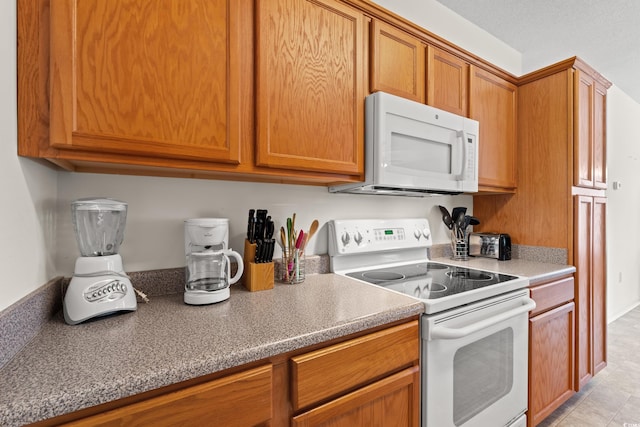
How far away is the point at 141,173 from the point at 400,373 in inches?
45.9

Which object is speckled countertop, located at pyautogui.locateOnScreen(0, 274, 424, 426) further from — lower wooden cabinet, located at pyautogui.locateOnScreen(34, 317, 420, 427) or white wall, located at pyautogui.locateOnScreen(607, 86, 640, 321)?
white wall, located at pyautogui.locateOnScreen(607, 86, 640, 321)

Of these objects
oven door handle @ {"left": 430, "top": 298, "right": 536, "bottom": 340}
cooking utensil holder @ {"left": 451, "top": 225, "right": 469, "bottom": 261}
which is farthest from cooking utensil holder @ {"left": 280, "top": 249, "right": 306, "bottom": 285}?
cooking utensil holder @ {"left": 451, "top": 225, "right": 469, "bottom": 261}

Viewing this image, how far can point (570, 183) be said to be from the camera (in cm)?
181

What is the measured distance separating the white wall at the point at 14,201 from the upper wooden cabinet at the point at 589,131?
2.54 m

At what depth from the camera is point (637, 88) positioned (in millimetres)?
3332

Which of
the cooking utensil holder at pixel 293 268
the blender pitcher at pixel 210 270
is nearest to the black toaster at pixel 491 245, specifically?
the cooking utensil holder at pixel 293 268

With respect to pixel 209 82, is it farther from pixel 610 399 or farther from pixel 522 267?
pixel 610 399

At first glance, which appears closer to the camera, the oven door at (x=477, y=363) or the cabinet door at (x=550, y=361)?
the oven door at (x=477, y=363)

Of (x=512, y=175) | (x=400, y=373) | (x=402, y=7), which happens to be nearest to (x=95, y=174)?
(x=400, y=373)

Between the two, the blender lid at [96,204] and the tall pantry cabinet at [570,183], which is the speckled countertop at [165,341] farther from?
the tall pantry cabinet at [570,183]

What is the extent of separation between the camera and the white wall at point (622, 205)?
324cm

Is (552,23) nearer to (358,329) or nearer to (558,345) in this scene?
(558,345)

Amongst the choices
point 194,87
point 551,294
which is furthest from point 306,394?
point 551,294

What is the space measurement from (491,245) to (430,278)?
0.82 metres
